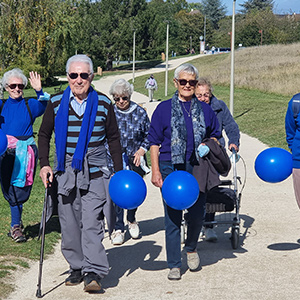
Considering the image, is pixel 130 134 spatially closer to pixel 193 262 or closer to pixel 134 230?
pixel 134 230

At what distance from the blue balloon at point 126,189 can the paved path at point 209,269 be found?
2.55 feet

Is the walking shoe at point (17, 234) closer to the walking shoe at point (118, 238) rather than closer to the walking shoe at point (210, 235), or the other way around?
the walking shoe at point (118, 238)

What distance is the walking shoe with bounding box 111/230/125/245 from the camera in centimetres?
732

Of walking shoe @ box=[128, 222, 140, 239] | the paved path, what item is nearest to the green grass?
the paved path

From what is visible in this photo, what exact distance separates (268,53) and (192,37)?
43.7 m

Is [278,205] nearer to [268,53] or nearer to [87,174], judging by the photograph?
[87,174]

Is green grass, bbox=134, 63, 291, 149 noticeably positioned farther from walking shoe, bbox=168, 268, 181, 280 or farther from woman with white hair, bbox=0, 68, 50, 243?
walking shoe, bbox=168, 268, 181, 280

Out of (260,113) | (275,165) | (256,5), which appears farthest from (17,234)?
(256,5)

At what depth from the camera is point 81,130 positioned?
5438mm

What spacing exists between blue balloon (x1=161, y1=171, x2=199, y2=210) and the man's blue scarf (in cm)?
78

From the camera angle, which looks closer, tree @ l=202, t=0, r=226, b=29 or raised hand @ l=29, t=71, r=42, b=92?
raised hand @ l=29, t=71, r=42, b=92

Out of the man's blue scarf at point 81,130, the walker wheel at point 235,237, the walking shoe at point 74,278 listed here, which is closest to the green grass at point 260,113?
the walker wheel at point 235,237

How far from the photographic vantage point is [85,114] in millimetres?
5449

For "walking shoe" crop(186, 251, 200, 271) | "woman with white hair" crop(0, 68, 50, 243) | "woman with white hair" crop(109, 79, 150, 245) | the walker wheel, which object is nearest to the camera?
"walking shoe" crop(186, 251, 200, 271)
